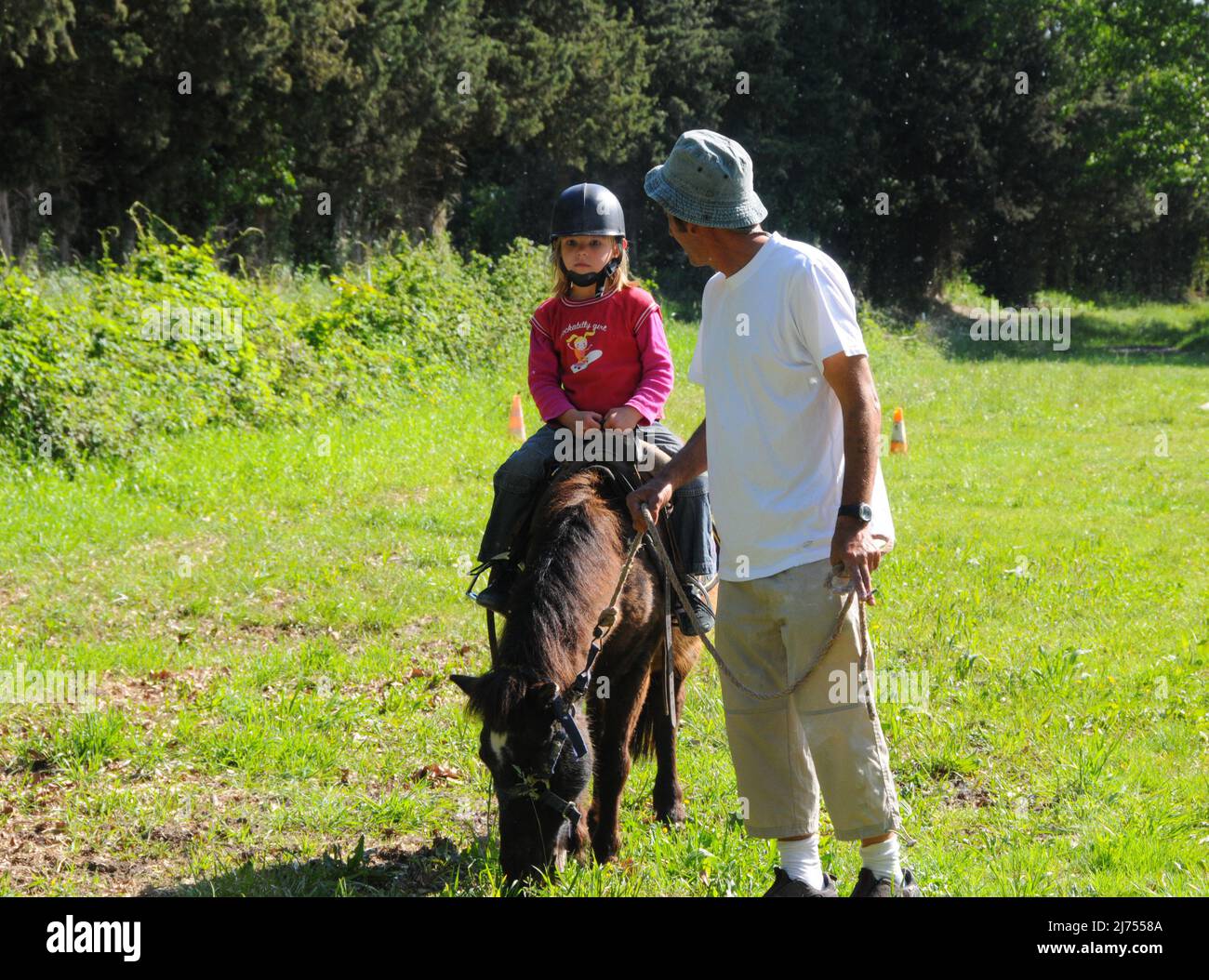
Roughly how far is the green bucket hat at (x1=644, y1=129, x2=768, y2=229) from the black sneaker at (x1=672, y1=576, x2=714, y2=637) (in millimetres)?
1865

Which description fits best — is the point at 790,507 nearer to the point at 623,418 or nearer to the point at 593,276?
the point at 623,418

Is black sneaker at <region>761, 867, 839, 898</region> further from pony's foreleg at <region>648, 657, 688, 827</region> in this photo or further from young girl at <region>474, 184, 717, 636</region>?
young girl at <region>474, 184, 717, 636</region>

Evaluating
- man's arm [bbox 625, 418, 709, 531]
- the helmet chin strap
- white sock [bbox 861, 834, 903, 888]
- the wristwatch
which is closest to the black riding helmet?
the helmet chin strap

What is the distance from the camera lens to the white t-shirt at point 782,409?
3707 millimetres

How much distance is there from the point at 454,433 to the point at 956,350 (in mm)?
21325

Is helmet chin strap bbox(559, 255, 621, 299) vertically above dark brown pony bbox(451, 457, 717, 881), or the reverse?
helmet chin strap bbox(559, 255, 621, 299)

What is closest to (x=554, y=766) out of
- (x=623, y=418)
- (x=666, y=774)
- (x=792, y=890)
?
(x=792, y=890)

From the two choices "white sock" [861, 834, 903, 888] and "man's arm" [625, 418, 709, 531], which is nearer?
"white sock" [861, 834, 903, 888]

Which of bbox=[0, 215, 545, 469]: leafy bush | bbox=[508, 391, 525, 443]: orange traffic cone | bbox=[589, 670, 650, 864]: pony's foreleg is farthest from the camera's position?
bbox=[508, 391, 525, 443]: orange traffic cone

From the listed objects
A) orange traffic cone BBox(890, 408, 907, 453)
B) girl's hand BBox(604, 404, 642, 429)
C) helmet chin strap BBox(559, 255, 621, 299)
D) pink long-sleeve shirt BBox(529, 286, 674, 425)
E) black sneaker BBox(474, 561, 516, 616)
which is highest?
helmet chin strap BBox(559, 255, 621, 299)

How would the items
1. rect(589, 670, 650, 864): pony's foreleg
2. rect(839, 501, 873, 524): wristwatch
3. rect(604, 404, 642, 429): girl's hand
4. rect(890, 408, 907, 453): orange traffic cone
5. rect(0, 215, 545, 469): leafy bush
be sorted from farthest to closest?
rect(890, 408, 907, 453): orange traffic cone → rect(0, 215, 545, 469): leafy bush → rect(604, 404, 642, 429): girl's hand → rect(589, 670, 650, 864): pony's foreleg → rect(839, 501, 873, 524): wristwatch

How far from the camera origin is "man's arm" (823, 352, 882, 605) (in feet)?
11.8

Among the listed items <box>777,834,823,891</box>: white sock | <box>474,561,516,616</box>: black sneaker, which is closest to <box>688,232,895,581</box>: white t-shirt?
<box>777,834,823,891</box>: white sock

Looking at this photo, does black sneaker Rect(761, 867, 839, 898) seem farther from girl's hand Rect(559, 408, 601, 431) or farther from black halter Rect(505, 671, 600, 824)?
girl's hand Rect(559, 408, 601, 431)
